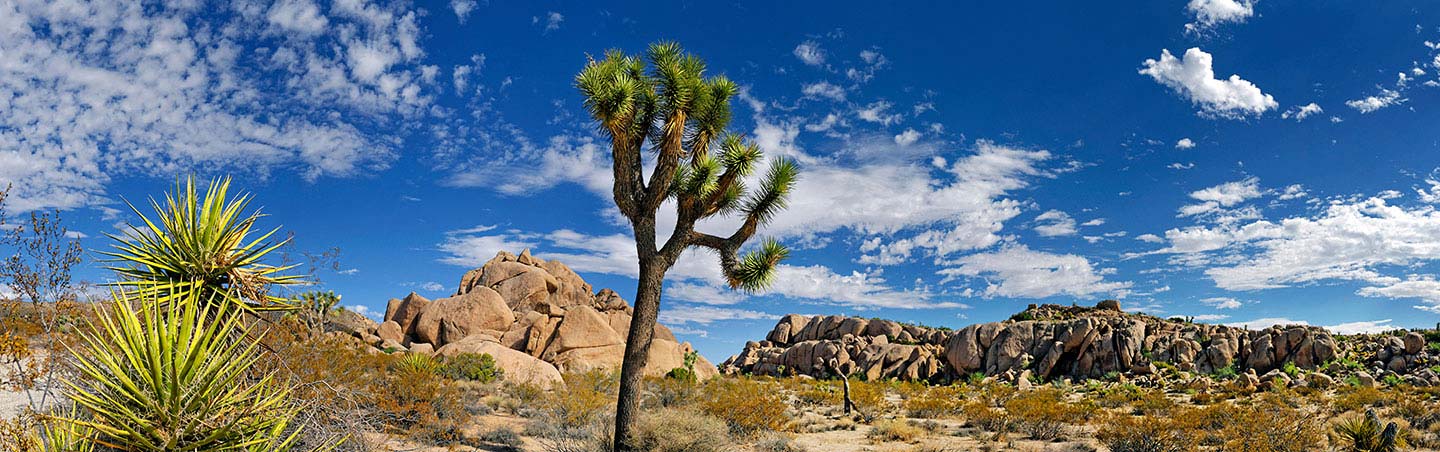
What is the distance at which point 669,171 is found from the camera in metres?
11.3

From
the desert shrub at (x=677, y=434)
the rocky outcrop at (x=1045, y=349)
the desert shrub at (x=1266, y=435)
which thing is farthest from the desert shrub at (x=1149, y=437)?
the rocky outcrop at (x=1045, y=349)

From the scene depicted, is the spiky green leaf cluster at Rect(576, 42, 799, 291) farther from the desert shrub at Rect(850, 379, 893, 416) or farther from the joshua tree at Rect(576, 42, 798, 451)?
the desert shrub at Rect(850, 379, 893, 416)

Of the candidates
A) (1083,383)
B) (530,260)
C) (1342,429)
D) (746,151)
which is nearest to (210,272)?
(746,151)

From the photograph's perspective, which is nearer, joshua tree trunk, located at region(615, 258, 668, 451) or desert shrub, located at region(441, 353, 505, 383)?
joshua tree trunk, located at region(615, 258, 668, 451)

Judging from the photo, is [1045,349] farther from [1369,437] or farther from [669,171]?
[669,171]

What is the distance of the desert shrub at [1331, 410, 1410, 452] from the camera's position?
38.1ft

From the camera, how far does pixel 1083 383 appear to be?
3447cm

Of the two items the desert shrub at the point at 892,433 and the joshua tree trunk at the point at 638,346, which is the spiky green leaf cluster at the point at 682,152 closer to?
the joshua tree trunk at the point at 638,346

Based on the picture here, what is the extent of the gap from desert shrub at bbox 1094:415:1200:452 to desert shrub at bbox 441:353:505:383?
15.1m

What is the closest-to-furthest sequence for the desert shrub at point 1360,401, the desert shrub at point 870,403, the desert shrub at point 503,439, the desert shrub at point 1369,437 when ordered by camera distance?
1. the desert shrub at point 1369,437
2. the desert shrub at point 503,439
3. the desert shrub at point 1360,401
4. the desert shrub at point 870,403

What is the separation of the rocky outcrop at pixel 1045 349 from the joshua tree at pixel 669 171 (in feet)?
96.2

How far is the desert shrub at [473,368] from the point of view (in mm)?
19208

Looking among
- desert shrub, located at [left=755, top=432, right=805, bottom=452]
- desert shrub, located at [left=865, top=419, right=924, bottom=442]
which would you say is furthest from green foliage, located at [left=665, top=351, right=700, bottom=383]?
desert shrub, located at [left=755, top=432, right=805, bottom=452]

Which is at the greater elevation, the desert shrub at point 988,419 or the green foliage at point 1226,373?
the green foliage at point 1226,373
